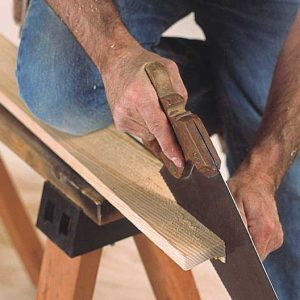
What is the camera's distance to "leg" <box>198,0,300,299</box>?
115cm

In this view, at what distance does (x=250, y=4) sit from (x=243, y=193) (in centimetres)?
39

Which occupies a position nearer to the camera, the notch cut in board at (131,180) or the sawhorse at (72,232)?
the notch cut in board at (131,180)

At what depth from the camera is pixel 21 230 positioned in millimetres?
1501

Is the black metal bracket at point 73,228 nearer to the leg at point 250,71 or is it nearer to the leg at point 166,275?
the leg at point 166,275

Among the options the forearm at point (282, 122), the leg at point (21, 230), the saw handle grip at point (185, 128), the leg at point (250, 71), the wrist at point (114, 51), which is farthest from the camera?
the leg at point (21, 230)

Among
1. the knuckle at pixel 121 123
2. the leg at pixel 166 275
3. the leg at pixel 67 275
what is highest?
the knuckle at pixel 121 123

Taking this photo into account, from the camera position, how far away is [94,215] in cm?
100

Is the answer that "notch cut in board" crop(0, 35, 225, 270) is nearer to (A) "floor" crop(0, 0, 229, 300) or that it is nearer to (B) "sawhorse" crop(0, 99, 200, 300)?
(B) "sawhorse" crop(0, 99, 200, 300)

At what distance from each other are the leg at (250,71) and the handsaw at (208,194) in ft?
0.92

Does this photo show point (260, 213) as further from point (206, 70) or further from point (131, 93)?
point (206, 70)

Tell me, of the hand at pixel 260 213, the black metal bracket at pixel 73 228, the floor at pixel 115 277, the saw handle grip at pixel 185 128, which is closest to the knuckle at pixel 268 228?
the hand at pixel 260 213

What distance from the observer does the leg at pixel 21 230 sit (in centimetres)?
147

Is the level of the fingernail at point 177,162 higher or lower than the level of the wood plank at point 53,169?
higher

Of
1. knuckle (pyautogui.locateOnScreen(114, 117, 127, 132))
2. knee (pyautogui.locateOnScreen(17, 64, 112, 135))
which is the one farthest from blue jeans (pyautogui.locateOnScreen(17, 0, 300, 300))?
knuckle (pyautogui.locateOnScreen(114, 117, 127, 132))
